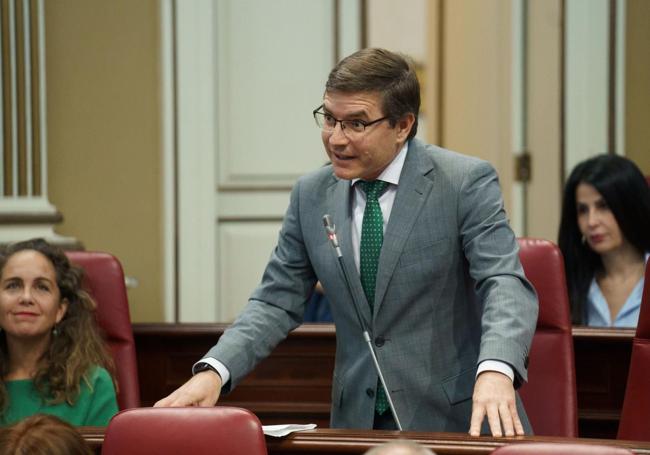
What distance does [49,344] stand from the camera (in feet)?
7.66

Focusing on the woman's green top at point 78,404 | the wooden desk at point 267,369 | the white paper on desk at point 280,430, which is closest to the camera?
the white paper on desk at point 280,430

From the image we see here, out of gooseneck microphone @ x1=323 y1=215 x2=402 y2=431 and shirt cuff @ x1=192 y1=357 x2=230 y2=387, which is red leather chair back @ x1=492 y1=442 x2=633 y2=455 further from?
shirt cuff @ x1=192 y1=357 x2=230 y2=387

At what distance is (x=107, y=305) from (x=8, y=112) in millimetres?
1396

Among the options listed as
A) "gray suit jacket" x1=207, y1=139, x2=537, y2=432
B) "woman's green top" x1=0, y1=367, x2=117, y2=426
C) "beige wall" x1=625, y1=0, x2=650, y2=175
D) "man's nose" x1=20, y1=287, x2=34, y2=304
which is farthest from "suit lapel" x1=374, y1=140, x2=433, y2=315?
"beige wall" x1=625, y1=0, x2=650, y2=175

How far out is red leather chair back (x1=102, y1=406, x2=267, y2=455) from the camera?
158cm

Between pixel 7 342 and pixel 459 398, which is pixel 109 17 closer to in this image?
pixel 7 342

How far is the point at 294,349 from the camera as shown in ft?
8.57

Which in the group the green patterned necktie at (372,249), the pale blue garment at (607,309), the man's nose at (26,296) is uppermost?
the green patterned necktie at (372,249)

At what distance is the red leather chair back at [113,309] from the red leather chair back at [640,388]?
1.01 meters

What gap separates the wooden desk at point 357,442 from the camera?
1.55 meters

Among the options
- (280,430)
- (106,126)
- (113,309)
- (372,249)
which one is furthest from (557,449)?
(106,126)

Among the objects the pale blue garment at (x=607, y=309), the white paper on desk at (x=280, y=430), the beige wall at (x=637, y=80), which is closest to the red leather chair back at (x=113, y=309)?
the white paper on desk at (x=280, y=430)

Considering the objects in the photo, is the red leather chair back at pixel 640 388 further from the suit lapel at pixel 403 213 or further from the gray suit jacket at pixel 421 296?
the suit lapel at pixel 403 213

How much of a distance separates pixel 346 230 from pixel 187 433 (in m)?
0.47
